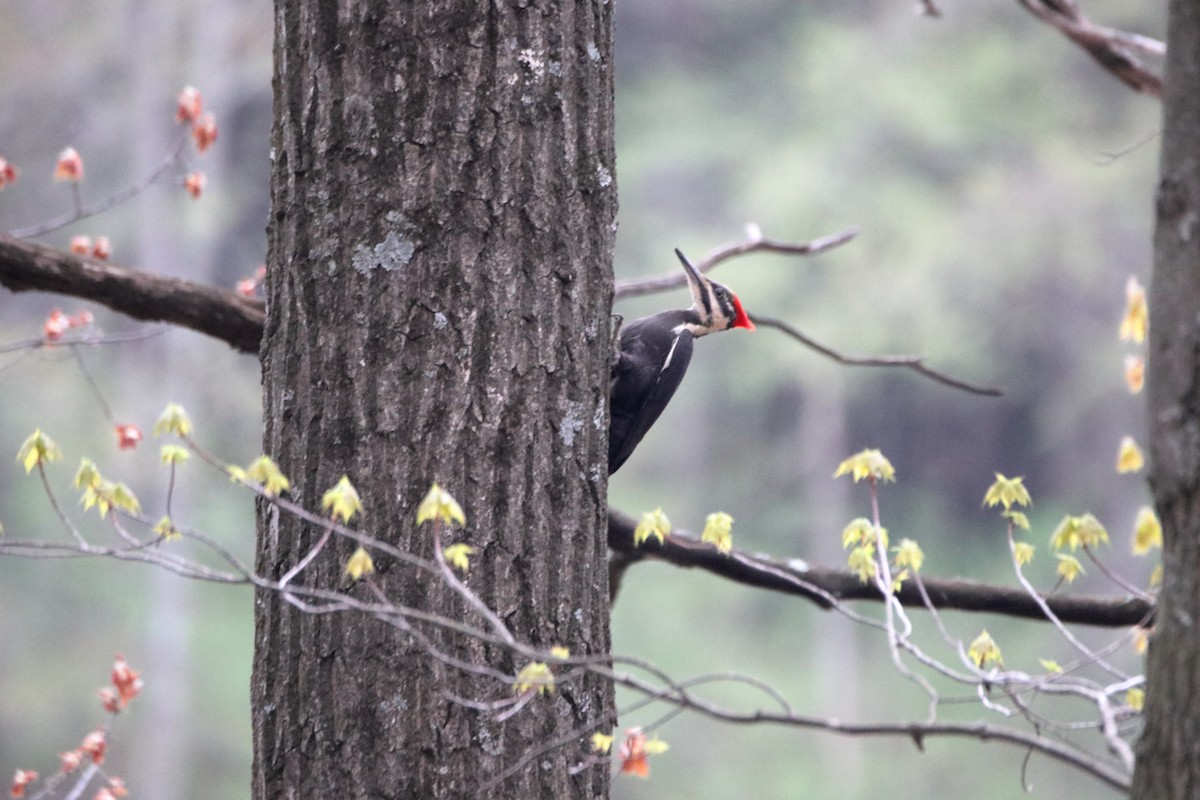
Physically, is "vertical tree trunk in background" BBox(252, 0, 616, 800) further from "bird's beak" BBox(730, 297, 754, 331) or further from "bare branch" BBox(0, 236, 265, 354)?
"bird's beak" BBox(730, 297, 754, 331)

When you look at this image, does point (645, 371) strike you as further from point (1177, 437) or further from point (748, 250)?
point (1177, 437)

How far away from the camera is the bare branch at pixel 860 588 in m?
2.65

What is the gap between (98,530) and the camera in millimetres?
14758

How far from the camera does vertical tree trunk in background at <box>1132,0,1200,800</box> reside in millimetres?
1277

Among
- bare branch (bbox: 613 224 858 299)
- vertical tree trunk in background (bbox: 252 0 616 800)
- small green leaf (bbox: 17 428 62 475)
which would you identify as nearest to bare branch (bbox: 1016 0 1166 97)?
bare branch (bbox: 613 224 858 299)

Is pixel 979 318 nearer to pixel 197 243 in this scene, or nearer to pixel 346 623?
pixel 197 243

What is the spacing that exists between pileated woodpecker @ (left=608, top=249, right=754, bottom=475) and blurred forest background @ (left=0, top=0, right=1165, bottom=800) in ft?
34.6

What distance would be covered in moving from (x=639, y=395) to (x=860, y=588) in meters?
0.94

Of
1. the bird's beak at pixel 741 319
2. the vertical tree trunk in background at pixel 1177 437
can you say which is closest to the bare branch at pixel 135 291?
the bird's beak at pixel 741 319

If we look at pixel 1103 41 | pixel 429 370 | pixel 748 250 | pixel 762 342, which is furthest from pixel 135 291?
pixel 762 342

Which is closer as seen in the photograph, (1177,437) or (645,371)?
(1177,437)

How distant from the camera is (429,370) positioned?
1.90 m

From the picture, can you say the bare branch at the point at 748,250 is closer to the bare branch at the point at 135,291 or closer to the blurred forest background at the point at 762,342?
the bare branch at the point at 135,291

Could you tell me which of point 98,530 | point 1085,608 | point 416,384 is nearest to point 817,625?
point 98,530
